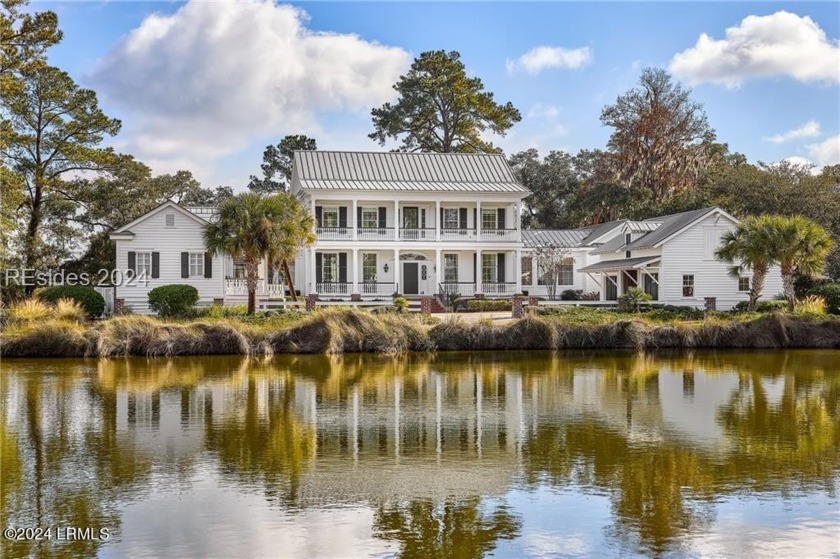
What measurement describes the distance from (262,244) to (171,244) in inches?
308

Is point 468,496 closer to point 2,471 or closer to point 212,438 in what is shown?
point 212,438

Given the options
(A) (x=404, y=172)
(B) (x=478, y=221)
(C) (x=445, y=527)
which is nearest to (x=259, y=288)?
(A) (x=404, y=172)

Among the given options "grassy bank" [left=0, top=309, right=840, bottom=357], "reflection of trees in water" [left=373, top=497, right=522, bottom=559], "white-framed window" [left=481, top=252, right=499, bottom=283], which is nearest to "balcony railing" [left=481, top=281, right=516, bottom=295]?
"white-framed window" [left=481, top=252, right=499, bottom=283]

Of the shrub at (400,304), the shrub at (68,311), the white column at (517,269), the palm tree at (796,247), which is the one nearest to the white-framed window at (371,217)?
the white column at (517,269)

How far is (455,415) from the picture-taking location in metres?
15.0

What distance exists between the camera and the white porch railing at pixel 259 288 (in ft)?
124

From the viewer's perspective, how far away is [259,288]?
39344mm

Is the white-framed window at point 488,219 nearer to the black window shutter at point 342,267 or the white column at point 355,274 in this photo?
the white column at point 355,274

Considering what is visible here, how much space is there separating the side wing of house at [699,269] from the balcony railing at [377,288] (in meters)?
13.5

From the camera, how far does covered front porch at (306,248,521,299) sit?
42.4 metres

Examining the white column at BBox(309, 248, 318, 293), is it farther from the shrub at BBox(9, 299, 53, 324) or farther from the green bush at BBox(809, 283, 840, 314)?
the green bush at BBox(809, 283, 840, 314)

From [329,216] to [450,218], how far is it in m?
6.53

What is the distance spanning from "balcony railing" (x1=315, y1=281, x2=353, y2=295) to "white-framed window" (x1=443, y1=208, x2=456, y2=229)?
6.65m

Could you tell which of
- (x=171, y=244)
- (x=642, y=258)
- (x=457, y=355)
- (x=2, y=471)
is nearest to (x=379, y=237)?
(x=171, y=244)
